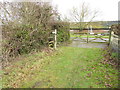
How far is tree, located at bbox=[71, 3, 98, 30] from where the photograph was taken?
76.6 feet

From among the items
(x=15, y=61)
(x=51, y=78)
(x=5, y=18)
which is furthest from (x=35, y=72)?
(x=5, y=18)

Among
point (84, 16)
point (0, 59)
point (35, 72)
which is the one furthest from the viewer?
point (84, 16)

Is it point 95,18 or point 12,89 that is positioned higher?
point 95,18

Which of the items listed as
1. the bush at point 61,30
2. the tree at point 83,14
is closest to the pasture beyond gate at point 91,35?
the bush at point 61,30

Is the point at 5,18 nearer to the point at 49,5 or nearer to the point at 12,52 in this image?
the point at 12,52

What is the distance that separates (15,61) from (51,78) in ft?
8.25

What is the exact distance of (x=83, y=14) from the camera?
947 inches

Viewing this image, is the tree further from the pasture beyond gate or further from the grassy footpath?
the grassy footpath

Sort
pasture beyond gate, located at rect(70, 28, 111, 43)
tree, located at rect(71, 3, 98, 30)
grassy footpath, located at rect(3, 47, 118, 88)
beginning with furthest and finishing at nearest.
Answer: tree, located at rect(71, 3, 98, 30) < pasture beyond gate, located at rect(70, 28, 111, 43) < grassy footpath, located at rect(3, 47, 118, 88)

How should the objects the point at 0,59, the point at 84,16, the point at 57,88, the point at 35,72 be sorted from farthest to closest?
the point at 84,16 → the point at 0,59 → the point at 35,72 → the point at 57,88

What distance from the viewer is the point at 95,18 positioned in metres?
24.9

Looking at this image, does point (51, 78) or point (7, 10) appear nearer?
point (51, 78)

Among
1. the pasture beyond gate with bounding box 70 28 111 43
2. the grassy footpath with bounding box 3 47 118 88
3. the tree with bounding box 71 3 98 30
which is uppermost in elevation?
the tree with bounding box 71 3 98 30

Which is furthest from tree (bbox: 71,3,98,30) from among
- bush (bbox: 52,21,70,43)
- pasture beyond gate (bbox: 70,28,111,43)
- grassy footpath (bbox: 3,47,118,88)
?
grassy footpath (bbox: 3,47,118,88)
